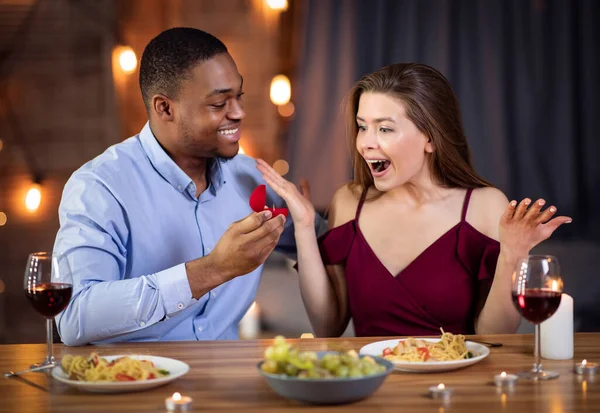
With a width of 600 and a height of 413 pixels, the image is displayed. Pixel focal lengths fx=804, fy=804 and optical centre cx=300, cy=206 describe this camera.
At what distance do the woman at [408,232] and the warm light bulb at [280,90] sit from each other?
4.78ft

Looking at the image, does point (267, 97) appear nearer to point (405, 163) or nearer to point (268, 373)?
point (405, 163)

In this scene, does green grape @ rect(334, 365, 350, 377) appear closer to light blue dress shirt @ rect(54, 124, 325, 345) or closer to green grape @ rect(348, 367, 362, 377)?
green grape @ rect(348, 367, 362, 377)

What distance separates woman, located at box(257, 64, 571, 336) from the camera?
2254 millimetres

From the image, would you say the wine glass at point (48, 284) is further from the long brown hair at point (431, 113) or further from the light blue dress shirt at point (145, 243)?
the long brown hair at point (431, 113)

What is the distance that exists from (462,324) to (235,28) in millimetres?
2155

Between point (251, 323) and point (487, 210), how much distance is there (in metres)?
1.43

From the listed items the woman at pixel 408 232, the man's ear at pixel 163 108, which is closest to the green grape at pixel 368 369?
the woman at pixel 408 232

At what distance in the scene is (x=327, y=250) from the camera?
237 cm

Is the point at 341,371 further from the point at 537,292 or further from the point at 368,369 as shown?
the point at 537,292

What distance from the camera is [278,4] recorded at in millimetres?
3816

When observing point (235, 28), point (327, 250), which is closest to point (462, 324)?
point (327, 250)

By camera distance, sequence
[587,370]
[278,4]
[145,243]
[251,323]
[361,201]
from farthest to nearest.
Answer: [278,4] → [251,323] → [361,201] → [145,243] → [587,370]

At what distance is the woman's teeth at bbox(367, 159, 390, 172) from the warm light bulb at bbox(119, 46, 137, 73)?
1.93m

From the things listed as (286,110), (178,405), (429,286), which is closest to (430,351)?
(178,405)
